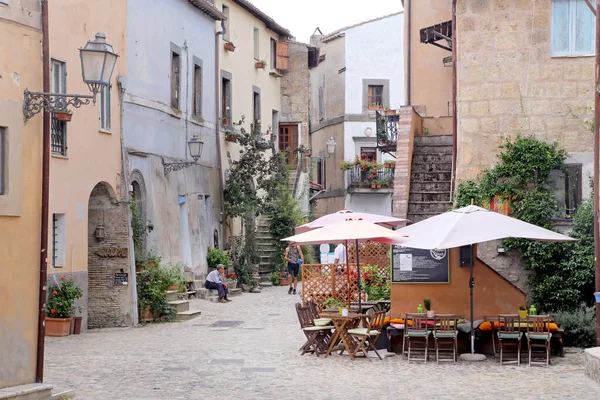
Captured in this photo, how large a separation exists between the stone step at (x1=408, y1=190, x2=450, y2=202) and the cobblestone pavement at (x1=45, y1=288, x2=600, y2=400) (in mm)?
3870

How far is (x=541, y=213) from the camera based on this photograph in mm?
17156

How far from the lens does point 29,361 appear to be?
10.4 meters

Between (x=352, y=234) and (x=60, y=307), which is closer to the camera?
(x=352, y=234)

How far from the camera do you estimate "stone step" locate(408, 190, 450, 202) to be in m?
19.7

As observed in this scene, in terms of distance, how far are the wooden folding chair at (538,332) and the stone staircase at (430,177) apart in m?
5.45

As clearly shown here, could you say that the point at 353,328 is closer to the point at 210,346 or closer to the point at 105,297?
the point at 210,346

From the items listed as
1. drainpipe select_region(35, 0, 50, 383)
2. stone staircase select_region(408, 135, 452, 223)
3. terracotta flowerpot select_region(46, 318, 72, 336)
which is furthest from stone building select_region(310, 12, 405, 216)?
drainpipe select_region(35, 0, 50, 383)

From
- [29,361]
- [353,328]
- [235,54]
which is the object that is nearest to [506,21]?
[353,328]

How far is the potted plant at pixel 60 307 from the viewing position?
17.2 metres

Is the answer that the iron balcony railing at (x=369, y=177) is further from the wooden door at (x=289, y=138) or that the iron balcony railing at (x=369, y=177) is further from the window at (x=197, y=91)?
the window at (x=197, y=91)

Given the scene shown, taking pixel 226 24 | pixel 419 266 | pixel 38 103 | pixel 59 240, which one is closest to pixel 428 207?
pixel 419 266

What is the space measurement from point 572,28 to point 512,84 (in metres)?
1.46

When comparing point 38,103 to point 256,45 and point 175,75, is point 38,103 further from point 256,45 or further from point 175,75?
point 256,45

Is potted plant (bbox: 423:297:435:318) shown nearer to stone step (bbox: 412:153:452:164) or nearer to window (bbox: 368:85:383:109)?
stone step (bbox: 412:153:452:164)
